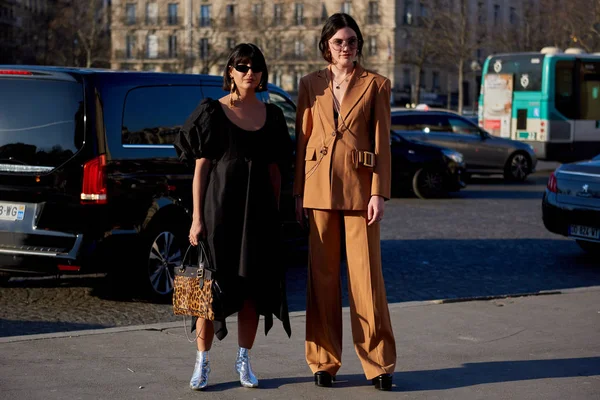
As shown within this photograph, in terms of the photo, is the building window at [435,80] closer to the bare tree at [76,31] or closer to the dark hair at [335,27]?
the bare tree at [76,31]

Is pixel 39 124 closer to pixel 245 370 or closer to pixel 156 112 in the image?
pixel 156 112

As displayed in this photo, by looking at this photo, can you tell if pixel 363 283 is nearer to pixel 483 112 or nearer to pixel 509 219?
pixel 509 219

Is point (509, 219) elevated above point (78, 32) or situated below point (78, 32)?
below

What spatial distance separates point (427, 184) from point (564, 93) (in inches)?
452

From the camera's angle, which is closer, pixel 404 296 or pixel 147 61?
pixel 404 296

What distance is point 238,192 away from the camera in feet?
19.5

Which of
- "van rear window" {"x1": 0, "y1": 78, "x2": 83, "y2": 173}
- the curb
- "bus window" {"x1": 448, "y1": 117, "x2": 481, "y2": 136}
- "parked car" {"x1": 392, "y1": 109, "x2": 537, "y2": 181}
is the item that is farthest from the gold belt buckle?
"bus window" {"x1": 448, "y1": 117, "x2": 481, "y2": 136}

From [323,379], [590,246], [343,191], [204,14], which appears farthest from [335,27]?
[204,14]

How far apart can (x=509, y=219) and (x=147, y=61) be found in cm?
7152

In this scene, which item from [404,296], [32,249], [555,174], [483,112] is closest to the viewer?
[32,249]

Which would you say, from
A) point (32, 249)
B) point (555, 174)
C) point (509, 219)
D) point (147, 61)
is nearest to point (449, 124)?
point (509, 219)

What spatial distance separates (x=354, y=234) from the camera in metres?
6.01

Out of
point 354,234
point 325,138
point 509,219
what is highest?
point 325,138

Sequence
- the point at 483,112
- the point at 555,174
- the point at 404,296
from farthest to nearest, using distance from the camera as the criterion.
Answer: the point at 483,112, the point at 555,174, the point at 404,296
